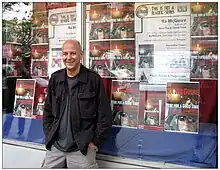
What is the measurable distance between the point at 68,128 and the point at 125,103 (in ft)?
2.53

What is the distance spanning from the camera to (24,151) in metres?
3.53

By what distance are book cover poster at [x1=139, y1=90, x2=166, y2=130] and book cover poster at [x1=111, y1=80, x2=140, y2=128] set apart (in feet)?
0.19

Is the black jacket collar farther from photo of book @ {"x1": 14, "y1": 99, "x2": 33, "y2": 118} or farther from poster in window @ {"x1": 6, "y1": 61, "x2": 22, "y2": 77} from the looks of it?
poster in window @ {"x1": 6, "y1": 61, "x2": 22, "y2": 77}

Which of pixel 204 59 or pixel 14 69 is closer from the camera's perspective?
pixel 204 59

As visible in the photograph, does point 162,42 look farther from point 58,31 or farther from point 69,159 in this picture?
point 69,159

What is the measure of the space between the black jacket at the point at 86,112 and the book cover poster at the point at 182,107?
646mm

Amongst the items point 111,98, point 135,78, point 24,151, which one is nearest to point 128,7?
point 135,78

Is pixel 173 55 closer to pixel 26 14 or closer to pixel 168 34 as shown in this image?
pixel 168 34

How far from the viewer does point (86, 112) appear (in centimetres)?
267

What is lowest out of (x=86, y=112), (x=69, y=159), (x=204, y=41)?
(x=69, y=159)

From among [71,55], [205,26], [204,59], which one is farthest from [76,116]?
[205,26]

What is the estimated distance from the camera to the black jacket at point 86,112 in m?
2.65

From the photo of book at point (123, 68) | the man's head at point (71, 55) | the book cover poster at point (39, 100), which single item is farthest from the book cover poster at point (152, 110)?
the book cover poster at point (39, 100)

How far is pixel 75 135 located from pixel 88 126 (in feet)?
0.42
